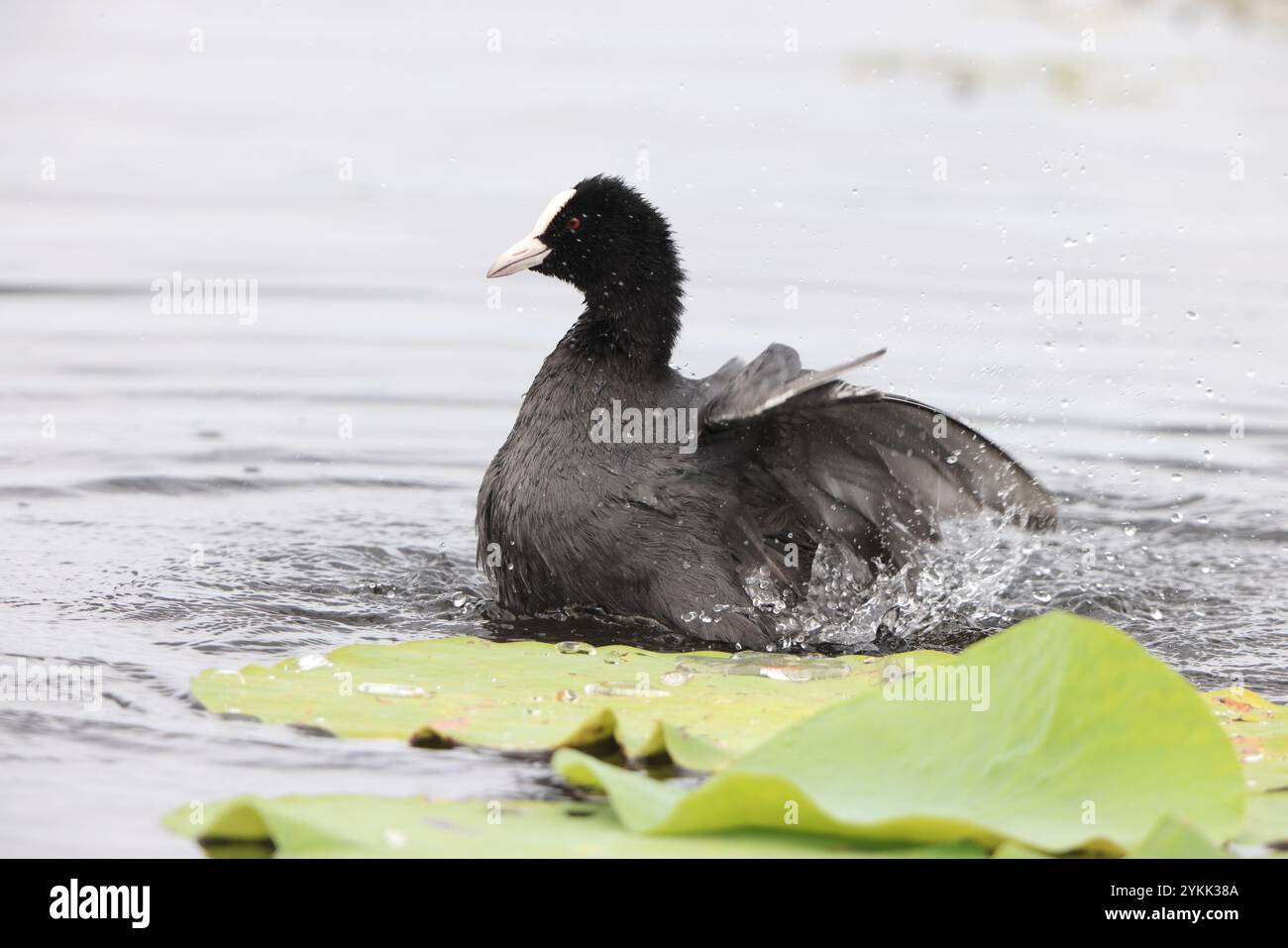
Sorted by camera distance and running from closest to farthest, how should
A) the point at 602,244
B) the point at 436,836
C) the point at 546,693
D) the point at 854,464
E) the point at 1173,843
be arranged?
the point at 1173,843, the point at 436,836, the point at 546,693, the point at 854,464, the point at 602,244

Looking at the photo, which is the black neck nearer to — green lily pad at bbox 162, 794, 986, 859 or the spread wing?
the spread wing

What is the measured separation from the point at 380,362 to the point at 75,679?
450 cm

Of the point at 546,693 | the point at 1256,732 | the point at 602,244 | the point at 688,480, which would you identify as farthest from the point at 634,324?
the point at 1256,732

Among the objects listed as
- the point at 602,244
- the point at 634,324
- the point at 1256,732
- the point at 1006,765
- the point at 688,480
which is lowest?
the point at 1256,732

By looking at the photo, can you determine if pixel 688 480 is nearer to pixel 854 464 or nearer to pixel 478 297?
pixel 854 464

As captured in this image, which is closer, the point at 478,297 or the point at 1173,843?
the point at 1173,843

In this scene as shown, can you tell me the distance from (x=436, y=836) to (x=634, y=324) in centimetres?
264

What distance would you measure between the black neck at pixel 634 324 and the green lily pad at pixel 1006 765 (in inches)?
84.4

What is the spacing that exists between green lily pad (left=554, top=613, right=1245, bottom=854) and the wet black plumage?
53.6 inches

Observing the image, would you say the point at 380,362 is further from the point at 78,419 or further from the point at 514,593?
the point at 514,593

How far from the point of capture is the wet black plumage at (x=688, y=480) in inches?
204

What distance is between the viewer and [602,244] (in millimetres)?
5789

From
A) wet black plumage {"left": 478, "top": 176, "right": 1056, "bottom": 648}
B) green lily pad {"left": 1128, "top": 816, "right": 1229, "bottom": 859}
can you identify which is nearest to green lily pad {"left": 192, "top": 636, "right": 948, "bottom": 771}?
wet black plumage {"left": 478, "top": 176, "right": 1056, "bottom": 648}

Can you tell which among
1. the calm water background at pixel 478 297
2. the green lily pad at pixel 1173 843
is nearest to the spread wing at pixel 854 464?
the calm water background at pixel 478 297
